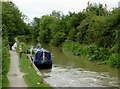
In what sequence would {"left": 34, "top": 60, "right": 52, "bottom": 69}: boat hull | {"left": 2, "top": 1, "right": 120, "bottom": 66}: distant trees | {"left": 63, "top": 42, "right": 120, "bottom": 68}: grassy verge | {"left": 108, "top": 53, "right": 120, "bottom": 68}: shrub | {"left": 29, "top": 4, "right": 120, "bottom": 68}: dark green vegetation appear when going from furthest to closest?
{"left": 2, "top": 1, "right": 120, "bottom": 66}: distant trees, {"left": 29, "top": 4, "right": 120, "bottom": 68}: dark green vegetation, {"left": 63, "top": 42, "right": 120, "bottom": 68}: grassy verge, {"left": 34, "top": 60, "right": 52, "bottom": 69}: boat hull, {"left": 108, "top": 53, "right": 120, "bottom": 68}: shrub

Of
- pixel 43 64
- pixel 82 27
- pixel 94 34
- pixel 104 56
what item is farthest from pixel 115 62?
pixel 82 27

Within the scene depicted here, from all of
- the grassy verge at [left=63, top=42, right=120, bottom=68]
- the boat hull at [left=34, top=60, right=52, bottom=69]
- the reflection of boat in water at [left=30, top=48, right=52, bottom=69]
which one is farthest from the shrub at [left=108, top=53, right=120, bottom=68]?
the boat hull at [left=34, top=60, right=52, bottom=69]

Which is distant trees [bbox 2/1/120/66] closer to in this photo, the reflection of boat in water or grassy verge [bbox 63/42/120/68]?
grassy verge [bbox 63/42/120/68]

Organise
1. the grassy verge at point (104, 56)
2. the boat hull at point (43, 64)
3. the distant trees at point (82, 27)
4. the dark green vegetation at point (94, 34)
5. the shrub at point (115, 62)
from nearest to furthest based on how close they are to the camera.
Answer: the shrub at point (115, 62) → the boat hull at point (43, 64) → the grassy verge at point (104, 56) → the dark green vegetation at point (94, 34) → the distant trees at point (82, 27)

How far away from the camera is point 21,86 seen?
14.1 metres

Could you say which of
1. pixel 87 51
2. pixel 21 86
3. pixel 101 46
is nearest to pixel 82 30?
pixel 87 51

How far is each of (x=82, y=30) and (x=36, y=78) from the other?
30359 mm

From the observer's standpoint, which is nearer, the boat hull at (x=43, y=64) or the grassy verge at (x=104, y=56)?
the boat hull at (x=43, y=64)

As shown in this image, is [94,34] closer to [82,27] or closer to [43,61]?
[82,27]

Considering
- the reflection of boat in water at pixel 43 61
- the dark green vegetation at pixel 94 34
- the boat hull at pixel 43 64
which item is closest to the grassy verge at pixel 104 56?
the dark green vegetation at pixel 94 34

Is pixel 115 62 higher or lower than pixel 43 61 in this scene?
lower

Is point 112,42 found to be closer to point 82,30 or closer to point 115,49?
point 115,49

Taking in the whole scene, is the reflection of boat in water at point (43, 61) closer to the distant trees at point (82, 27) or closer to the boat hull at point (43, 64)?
the boat hull at point (43, 64)

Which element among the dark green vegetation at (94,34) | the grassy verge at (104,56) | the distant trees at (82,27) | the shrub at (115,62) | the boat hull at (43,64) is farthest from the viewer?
the distant trees at (82,27)
